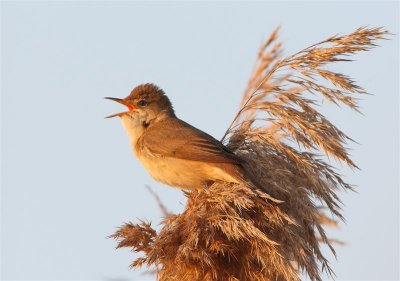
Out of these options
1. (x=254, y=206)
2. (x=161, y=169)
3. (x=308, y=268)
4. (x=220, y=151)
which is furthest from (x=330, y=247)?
(x=161, y=169)

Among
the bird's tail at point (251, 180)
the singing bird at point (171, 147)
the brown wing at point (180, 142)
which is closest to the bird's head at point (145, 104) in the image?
the singing bird at point (171, 147)

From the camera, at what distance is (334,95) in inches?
148

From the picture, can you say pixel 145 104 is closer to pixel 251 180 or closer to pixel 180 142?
pixel 180 142

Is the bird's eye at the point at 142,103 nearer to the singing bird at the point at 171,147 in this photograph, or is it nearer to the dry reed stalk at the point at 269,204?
the singing bird at the point at 171,147

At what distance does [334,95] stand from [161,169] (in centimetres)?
199

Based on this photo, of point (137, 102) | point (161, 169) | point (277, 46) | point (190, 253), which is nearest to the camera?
point (190, 253)

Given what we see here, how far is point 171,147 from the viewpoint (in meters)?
5.27

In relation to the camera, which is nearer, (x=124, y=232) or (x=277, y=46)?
(x=124, y=232)

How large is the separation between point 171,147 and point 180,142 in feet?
0.31

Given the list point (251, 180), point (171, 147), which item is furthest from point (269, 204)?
point (171, 147)

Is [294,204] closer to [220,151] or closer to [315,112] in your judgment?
[315,112]

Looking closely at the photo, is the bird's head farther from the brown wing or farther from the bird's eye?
the brown wing

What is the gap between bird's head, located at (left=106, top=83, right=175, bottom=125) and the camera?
577 cm

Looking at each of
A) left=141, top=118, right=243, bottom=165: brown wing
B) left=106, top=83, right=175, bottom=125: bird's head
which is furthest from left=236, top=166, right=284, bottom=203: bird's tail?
left=106, top=83, right=175, bottom=125: bird's head
